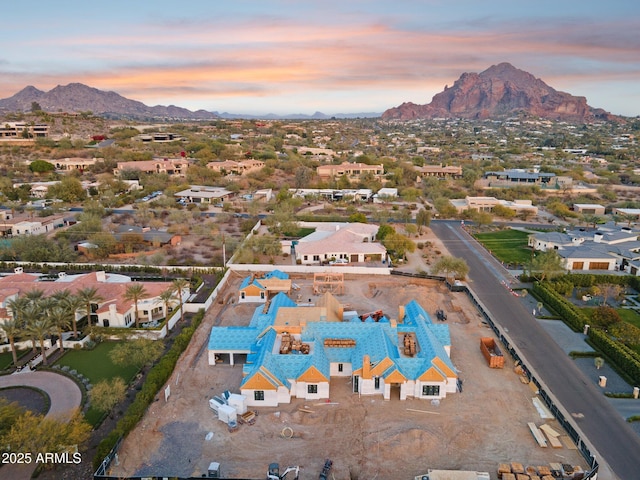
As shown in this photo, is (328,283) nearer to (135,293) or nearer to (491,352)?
(491,352)

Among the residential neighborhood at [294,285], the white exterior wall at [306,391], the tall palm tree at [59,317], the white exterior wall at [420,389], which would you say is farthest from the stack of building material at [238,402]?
the tall palm tree at [59,317]

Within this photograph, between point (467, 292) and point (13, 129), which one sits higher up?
point (13, 129)

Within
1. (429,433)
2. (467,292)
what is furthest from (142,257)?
(429,433)

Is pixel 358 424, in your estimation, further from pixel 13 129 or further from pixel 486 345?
pixel 13 129

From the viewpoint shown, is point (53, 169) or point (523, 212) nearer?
point (523, 212)

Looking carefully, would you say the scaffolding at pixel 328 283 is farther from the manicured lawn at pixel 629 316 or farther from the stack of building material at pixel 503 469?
the manicured lawn at pixel 629 316
